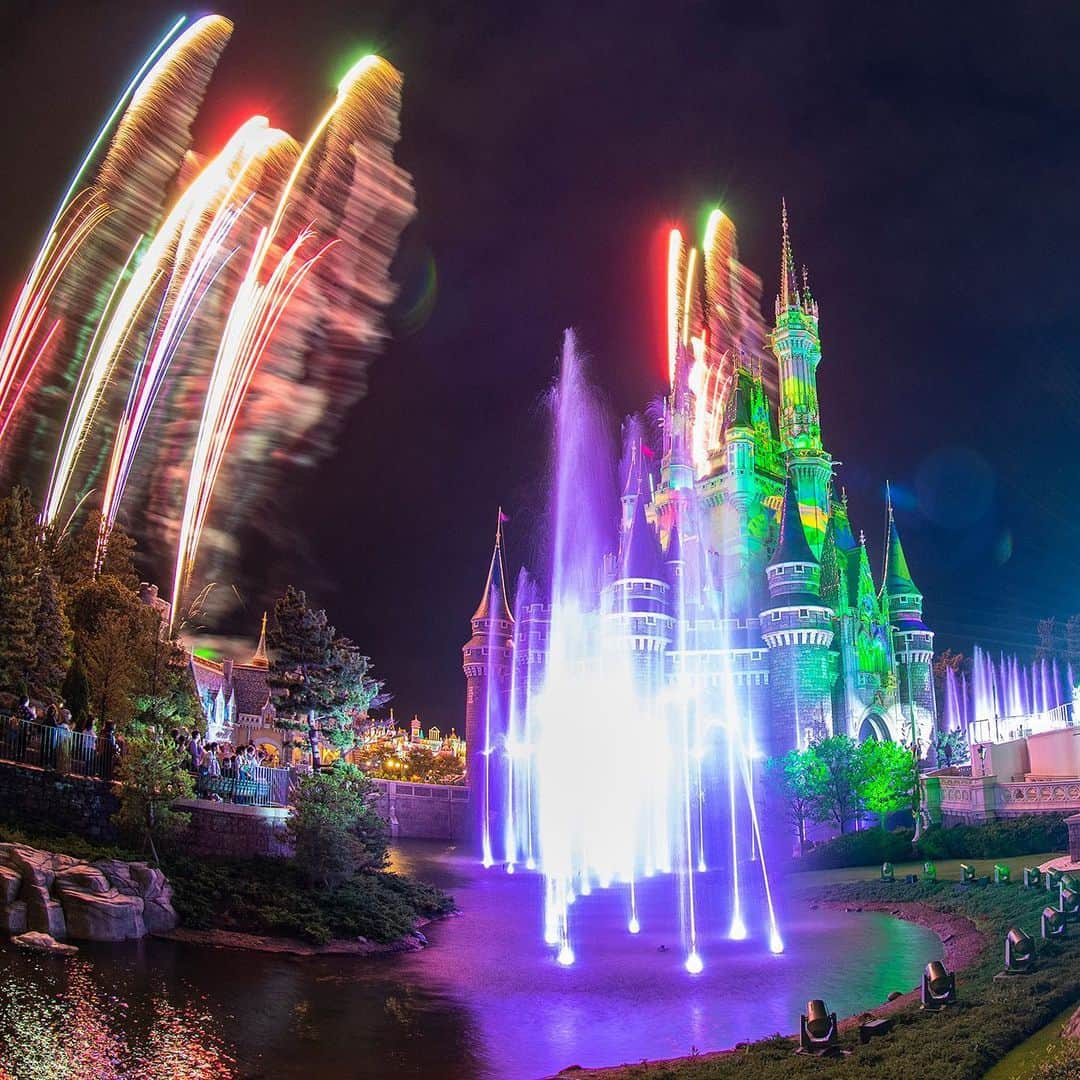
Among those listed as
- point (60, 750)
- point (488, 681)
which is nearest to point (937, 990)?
point (60, 750)

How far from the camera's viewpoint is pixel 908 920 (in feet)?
92.4

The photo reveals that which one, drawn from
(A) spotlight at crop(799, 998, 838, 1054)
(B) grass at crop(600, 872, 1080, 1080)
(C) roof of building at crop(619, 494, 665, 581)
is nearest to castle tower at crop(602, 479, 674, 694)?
(C) roof of building at crop(619, 494, 665, 581)

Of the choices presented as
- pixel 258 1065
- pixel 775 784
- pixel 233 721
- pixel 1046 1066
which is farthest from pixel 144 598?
pixel 1046 1066

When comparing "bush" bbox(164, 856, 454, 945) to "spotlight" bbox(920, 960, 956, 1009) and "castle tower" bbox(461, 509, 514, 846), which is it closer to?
"spotlight" bbox(920, 960, 956, 1009)

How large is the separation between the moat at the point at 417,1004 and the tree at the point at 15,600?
A: 12.0m

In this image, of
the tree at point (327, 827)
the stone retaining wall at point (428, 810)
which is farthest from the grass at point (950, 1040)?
the stone retaining wall at point (428, 810)

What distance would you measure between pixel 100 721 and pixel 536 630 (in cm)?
4604

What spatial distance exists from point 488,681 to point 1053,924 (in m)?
58.8

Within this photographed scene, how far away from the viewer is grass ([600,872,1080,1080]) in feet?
38.5

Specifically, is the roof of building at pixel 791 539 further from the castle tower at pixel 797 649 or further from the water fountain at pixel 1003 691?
the water fountain at pixel 1003 691

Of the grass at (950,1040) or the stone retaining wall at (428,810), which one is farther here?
the stone retaining wall at (428,810)

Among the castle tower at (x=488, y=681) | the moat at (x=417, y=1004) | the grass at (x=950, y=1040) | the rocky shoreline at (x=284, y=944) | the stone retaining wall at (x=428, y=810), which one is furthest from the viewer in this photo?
the castle tower at (x=488, y=681)

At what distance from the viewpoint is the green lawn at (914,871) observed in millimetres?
30530

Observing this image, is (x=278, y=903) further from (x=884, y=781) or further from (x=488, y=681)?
Result: (x=488, y=681)
